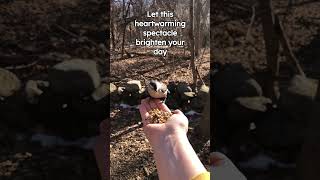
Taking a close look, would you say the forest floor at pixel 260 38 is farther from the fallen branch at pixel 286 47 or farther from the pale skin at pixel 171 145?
the pale skin at pixel 171 145

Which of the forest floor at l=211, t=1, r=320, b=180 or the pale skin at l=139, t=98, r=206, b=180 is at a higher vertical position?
the forest floor at l=211, t=1, r=320, b=180

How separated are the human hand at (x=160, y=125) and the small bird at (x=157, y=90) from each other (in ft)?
0.13

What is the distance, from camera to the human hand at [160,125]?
400 cm

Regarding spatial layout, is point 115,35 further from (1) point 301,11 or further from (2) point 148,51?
(1) point 301,11

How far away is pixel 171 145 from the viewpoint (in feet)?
12.7

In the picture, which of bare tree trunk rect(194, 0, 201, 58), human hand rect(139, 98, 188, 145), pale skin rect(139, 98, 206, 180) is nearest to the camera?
pale skin rect(139, 98, 206, 180)

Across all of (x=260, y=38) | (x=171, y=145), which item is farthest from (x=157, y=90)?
(x=260, y=38)

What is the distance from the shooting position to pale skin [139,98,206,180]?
3.74 m

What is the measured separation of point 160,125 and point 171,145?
0.23 m

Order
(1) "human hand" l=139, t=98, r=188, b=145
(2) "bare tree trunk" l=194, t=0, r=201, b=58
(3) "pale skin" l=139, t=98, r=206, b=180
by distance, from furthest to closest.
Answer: (2) "bare tree trunk" l=194, t=0, r=201, b=58 → (1) "human hand" l=139, t=98, r=188, b=145 → (3) "pale skin" l=139, t=98, r=206, b=180

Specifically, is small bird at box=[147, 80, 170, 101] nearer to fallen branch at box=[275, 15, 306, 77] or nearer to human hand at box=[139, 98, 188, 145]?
human hand at box=[139, 98, 188, 145]

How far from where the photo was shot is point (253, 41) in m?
4.17

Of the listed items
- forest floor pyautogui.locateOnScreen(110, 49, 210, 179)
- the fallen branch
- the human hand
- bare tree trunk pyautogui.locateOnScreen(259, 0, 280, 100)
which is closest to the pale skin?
the human hand

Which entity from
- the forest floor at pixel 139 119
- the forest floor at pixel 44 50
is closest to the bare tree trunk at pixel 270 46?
the forest floor at pixel 139 119
